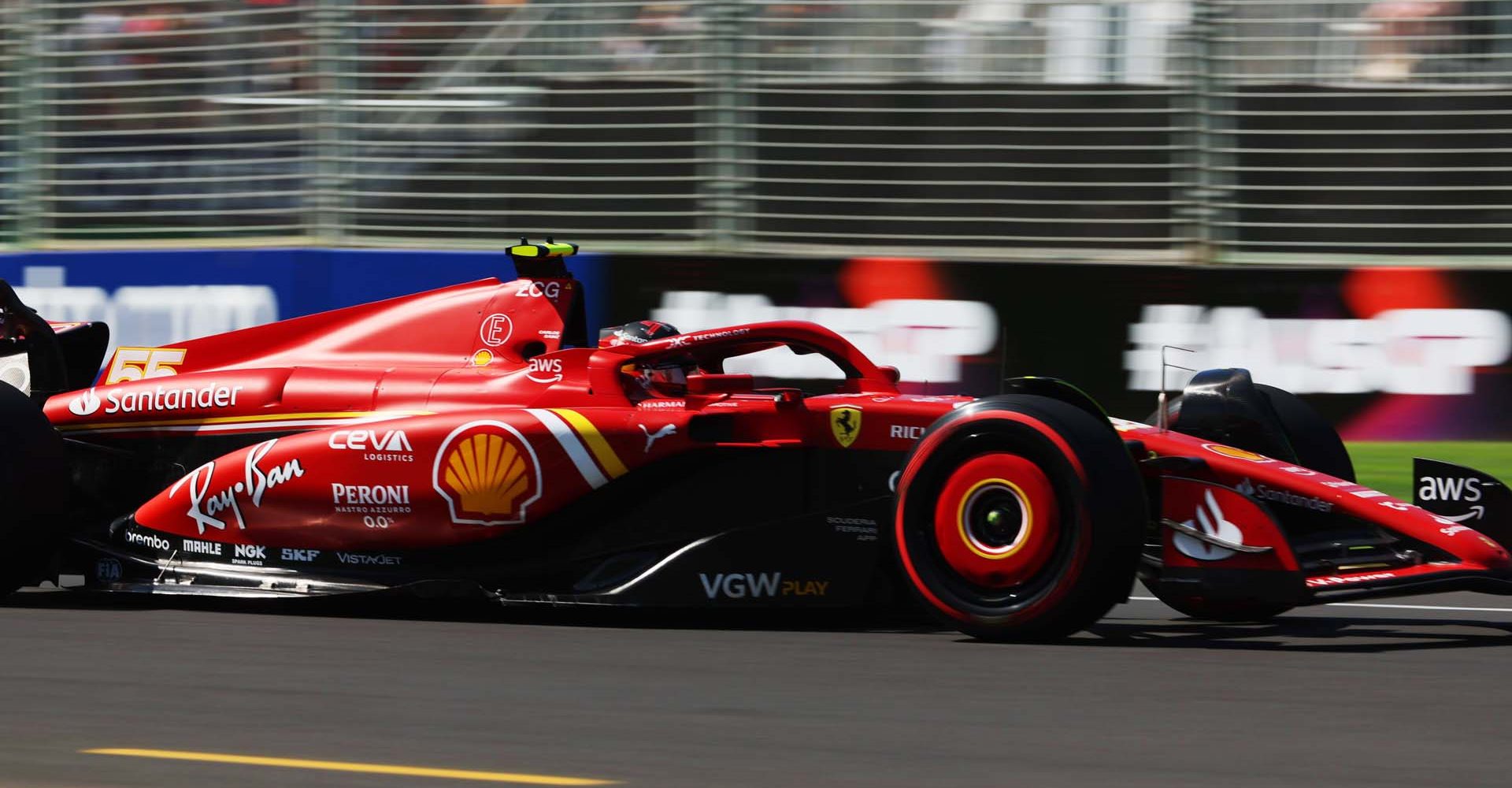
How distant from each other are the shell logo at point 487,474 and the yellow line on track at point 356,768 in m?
2.36

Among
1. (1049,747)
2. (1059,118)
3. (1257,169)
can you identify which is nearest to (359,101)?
(1059,118)

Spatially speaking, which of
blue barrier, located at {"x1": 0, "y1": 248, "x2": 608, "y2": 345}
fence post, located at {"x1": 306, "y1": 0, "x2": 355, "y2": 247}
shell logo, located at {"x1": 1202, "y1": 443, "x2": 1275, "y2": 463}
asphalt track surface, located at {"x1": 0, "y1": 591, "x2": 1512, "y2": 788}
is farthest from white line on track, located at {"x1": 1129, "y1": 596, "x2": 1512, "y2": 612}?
fence post, located at {"x1": 306, "y1": 0, "x2": 355, "y2": 247}

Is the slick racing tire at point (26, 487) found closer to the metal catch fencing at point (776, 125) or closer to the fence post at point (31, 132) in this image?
the metal catch fencing at point (776, 125)

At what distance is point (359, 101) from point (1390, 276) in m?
5.83

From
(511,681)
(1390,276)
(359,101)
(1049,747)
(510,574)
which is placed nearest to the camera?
(1049,747)

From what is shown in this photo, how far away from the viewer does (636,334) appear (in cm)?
734

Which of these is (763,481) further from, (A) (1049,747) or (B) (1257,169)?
(B) (1257,169)

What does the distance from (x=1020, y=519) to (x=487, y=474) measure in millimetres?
1812

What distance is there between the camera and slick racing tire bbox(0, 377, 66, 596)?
281 inches

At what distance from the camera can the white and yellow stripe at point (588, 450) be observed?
6816 millimetres

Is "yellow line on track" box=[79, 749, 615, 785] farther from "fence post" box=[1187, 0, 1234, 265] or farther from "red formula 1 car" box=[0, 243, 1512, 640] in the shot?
"fence post" box=[1187, 0, 1234, 265]

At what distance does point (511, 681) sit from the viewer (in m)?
5.58

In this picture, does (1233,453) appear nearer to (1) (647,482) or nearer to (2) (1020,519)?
(2) (1020,519)

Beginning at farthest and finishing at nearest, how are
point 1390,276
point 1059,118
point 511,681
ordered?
point 1059,118, point 1390,276, point 511,681
